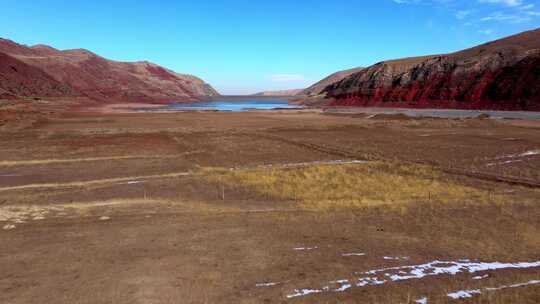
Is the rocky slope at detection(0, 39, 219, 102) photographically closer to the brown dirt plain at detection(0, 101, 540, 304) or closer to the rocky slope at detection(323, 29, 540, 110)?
the rocky slope at detection(323, 29, 540, 110)

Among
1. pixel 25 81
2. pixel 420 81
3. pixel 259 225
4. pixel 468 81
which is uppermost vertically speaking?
pixel 25 81

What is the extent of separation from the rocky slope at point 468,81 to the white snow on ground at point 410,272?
2807 inches

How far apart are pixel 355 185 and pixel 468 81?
85.2 metres

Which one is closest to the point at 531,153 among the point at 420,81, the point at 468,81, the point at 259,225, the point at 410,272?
the point at 259,225

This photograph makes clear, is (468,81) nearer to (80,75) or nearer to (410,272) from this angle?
(410,272)

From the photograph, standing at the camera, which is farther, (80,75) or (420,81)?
(80,75)

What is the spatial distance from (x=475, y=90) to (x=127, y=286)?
3617 inches

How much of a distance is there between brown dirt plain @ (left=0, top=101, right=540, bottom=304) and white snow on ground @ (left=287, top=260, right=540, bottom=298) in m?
0.10

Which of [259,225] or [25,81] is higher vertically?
[25,81]

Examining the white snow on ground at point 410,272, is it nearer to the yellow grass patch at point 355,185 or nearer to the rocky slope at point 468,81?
the yellow grass patch at point 355,185

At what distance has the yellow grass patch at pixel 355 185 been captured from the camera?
14.8 m

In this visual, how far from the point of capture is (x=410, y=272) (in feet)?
28.0

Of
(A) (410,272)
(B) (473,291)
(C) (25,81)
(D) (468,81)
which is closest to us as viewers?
(B) (473,291)

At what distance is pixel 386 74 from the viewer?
122188mm
